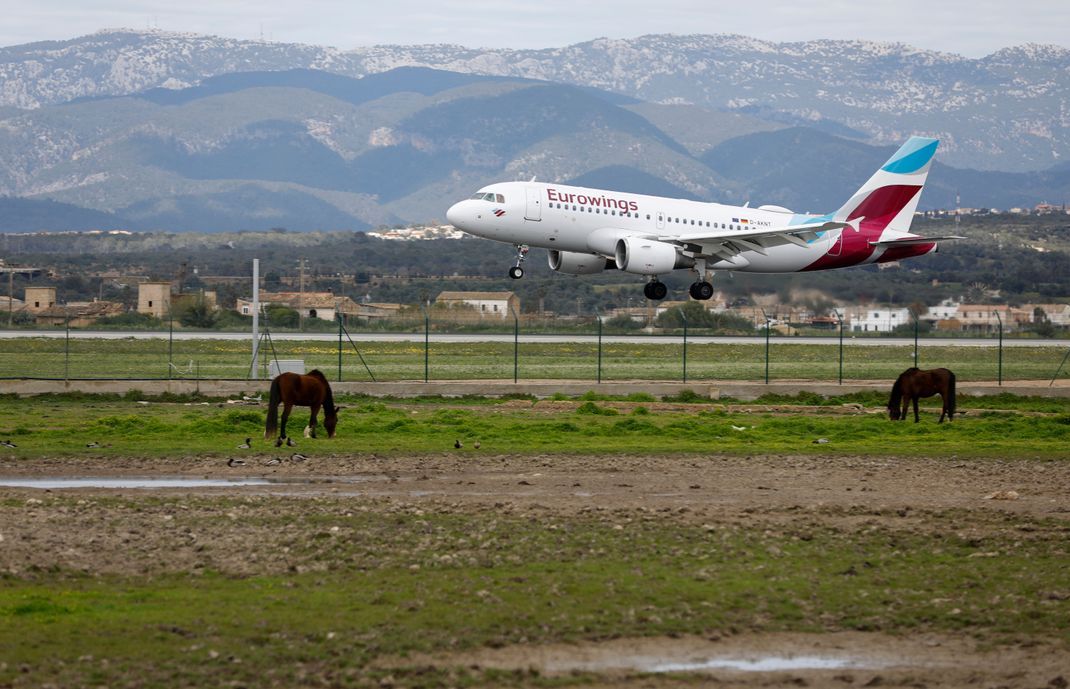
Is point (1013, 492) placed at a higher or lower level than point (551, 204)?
lower

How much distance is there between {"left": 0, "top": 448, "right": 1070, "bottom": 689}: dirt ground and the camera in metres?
12.9

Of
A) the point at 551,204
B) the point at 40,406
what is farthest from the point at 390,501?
the point at 551,204

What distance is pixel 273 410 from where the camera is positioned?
88.6 feet

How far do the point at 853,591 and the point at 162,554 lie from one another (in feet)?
21.7

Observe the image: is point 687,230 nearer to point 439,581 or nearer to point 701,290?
point 701,290

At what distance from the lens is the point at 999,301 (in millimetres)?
84188

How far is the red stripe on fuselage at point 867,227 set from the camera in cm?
5769

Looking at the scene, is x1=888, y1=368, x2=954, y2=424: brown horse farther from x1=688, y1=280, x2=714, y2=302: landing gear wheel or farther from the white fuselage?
x1=688, y1=280, x2=714, y2=302: landing gear wheel

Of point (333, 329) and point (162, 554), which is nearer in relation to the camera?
point (162, 554)

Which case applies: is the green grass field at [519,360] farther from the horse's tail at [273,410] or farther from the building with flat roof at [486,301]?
the horse's tail at [273,410]

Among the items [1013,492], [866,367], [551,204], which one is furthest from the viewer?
[866,367]

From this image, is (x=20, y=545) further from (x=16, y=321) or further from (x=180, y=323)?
(x=16, y=321)

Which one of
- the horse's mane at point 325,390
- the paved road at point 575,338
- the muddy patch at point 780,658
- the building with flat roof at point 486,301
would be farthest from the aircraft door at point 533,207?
the muddy patch at point 780,658

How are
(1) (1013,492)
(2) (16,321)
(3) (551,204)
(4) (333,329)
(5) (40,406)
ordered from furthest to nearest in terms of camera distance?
(2) (16,321), (4) (333,329), (3) (551,204), (5) (40,406), (1) (1013,492)
